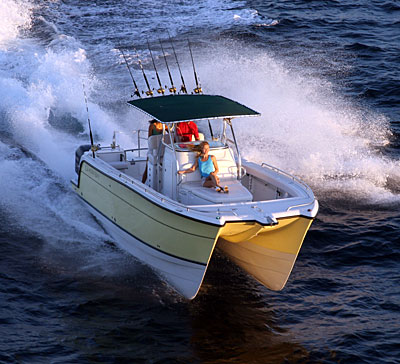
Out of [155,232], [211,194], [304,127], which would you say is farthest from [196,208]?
[304,127]

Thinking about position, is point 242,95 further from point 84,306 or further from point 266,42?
point 84,306

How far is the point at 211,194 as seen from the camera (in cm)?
1035

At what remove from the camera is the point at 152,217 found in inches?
400

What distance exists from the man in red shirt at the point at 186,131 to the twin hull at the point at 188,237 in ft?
4.29

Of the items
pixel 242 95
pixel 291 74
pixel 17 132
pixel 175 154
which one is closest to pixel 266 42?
pixel 291 74

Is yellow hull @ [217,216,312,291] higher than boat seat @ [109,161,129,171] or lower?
lower

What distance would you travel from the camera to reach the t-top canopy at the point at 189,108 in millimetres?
10344

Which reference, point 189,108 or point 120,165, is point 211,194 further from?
point 120,165

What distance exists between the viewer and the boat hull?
373 inches

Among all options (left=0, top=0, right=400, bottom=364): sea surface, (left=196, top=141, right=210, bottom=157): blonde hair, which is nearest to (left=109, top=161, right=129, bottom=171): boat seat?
(left=0, top=0, right=400, bottom=364): sea surface

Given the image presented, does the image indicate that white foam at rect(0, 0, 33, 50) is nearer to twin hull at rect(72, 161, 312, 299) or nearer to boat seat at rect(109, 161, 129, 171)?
boat seat at rect(109, 161, 129, 171)

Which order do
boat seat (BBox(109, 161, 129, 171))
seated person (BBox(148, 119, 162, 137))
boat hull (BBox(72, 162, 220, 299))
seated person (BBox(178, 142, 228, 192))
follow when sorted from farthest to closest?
boat seat (BBox(109, 161, 129, 171)) < seated person (BBox(148, 119, 162, 137)) < seated person (BBox(178, 142, 228, 192)) < boat hull (BBox(72, 162, 220, 299))

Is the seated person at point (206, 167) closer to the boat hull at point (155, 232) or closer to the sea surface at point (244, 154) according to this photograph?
the boat hull at point (155, 232)

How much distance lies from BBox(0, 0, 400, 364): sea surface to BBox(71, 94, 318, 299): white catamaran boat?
23.7 inches
